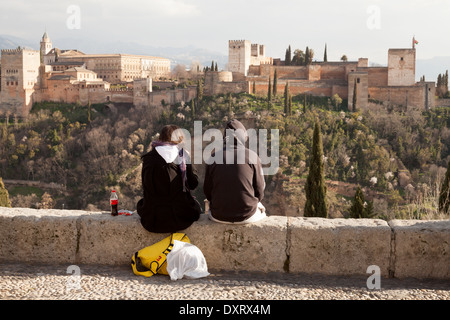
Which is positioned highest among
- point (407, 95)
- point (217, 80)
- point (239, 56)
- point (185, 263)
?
point (239, 56)

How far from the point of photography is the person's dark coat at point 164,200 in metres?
4.16

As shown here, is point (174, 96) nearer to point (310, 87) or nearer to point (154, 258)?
point (310, 87)

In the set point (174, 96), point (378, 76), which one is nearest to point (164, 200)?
point (174, 96)

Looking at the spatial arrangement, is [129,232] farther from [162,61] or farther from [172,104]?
[162,61]

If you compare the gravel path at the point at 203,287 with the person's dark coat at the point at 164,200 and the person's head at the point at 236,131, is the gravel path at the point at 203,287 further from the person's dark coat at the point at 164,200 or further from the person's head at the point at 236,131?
the person's head at the point at 236,131

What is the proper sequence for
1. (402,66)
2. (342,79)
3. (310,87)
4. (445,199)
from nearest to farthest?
(445,199)
(402,66)
(310,87)
(342,79)

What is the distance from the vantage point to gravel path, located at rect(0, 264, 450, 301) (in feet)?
11.8

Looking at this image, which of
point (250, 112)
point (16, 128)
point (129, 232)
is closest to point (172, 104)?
point (250, 112)

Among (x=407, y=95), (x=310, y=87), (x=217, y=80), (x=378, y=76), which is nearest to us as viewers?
(x=407, y=95)

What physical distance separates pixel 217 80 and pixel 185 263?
36482 mm

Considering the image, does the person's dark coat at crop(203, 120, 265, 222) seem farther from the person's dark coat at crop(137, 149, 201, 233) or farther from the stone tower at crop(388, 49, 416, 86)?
the stone tower at crop(388, 49, 416, 86)

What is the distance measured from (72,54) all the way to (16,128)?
14104mm

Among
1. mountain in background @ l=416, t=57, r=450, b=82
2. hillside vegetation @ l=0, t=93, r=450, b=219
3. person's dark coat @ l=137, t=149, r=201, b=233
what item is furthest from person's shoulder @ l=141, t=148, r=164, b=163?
mountain in background @ l=416, t=57, r=450, b=82

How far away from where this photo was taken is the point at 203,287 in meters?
3.79
